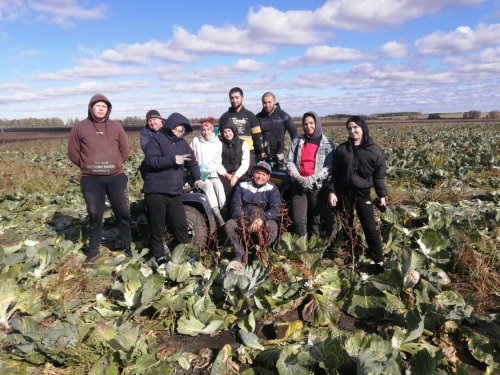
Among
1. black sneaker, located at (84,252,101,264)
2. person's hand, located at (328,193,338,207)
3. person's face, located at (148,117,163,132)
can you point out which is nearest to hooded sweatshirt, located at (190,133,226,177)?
person's face, located at (148,117,163,132)

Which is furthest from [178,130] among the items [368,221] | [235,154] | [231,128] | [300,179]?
[368,221]

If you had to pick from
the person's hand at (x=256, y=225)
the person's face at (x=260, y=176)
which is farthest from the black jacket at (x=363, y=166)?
the person's hand at (x=256, y=225)

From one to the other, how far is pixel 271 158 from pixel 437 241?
9.35ft

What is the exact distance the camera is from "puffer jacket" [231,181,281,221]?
14.6 feet

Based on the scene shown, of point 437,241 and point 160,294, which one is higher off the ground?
point 437,241

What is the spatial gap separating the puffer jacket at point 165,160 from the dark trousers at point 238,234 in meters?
0.75

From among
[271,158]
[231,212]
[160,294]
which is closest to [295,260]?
[231,212]

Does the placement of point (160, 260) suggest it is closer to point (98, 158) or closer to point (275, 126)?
point (98, 158)

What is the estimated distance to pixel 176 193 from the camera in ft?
14.3

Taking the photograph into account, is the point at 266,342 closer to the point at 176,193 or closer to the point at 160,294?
the point at 160,294

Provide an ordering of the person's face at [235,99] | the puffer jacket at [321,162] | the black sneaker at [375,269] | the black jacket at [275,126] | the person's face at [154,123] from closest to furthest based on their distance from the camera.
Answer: the black sneaker at [375,269], the puffer jacket at [321,162], the person's face at [154,123], the person's face at [235,99], the black jacket at [275,126]

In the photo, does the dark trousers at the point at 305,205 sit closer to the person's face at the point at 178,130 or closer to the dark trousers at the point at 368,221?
the dark trousers at the point at 368,221

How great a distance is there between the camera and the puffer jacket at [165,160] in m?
4.19

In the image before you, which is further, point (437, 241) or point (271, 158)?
point (271, 158)
